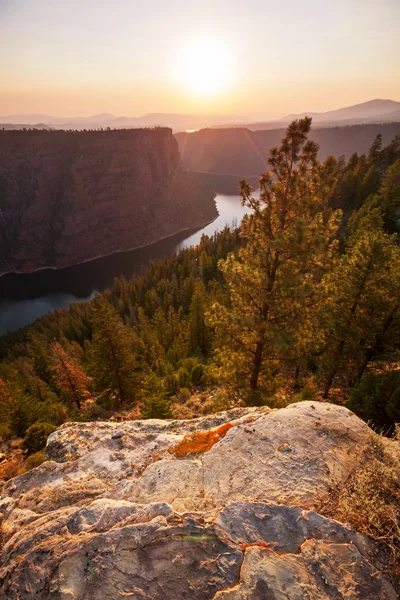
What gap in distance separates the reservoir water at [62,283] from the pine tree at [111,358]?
393 feet

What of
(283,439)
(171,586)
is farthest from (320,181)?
(171,586)

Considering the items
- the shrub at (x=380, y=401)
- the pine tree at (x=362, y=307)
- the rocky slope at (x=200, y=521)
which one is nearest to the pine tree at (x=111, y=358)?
the pine tree at (x=362, y=307)

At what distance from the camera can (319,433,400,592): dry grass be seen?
11.7ft

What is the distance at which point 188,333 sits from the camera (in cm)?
4684

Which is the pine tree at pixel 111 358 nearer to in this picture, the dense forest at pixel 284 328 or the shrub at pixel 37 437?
the dense forest at pixel 284 328

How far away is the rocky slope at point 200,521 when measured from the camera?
11.7 ft

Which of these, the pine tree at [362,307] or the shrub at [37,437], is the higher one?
the pine tree at [362,307]

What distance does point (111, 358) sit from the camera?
24.6 metres

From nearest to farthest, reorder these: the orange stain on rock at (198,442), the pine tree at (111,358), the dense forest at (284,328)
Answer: the orange stain on rock at (198,442) < the dense forest at (284,328) < the pine tree at (111,358)

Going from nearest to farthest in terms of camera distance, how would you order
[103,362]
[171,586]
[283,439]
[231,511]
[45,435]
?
[171,586] → [231,511] → [283,439] → [45,435] → [103,362]

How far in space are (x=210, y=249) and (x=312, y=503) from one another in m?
109

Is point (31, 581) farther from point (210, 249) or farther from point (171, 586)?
point (210, 249)

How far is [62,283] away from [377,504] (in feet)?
574

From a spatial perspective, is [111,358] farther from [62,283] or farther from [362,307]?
[62,283]
